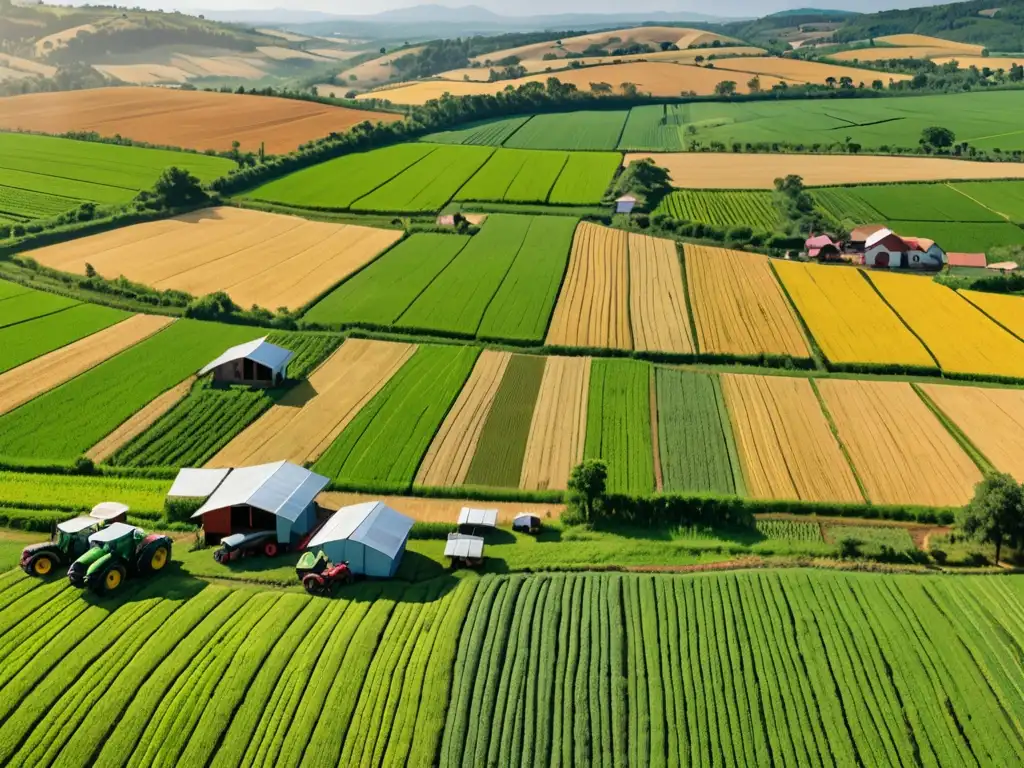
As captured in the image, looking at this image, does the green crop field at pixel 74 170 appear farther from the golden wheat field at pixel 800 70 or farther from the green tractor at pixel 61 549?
the golden wheat field at pixel 800 70

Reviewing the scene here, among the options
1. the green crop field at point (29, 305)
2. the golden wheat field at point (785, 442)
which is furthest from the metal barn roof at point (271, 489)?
the green crop field at point (29, 305)

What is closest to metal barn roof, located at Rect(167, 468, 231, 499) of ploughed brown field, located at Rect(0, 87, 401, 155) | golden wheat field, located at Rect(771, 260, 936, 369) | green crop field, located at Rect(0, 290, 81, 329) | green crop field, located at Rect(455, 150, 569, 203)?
green crop field, located at Rect(0, 290, 81, 329)

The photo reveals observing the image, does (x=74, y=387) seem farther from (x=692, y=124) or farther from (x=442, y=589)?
(x=692, y=124)

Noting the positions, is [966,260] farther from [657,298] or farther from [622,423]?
[622,423]

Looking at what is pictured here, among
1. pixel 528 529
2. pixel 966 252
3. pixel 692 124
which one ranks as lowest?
pixel 528 529

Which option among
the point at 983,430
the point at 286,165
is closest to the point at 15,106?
the point at 286,165

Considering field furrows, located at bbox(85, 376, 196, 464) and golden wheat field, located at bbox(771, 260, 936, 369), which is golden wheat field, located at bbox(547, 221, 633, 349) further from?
field furrows, located at bbox(85, 376, 196, 464)
